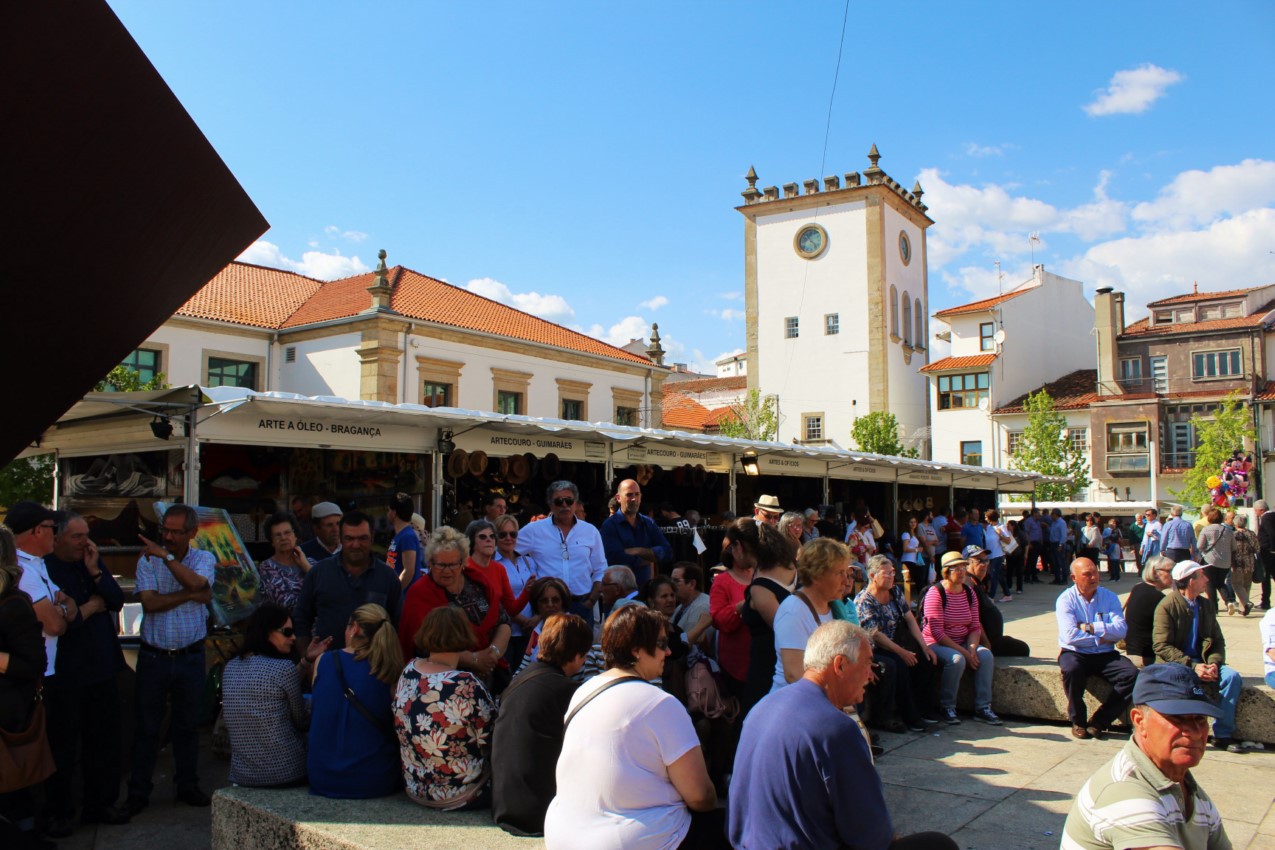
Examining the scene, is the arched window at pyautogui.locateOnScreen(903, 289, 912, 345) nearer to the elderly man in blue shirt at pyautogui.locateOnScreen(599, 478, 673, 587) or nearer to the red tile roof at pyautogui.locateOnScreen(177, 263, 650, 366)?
the red tile roof at pyautogui.locateOnScreen(177, 263, 650, 366)

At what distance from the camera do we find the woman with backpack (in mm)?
7184

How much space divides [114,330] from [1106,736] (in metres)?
6.48

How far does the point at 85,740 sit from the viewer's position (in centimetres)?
498

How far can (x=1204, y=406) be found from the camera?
4244 centimetres

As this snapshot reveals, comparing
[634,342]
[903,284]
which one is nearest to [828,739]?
[903,284]

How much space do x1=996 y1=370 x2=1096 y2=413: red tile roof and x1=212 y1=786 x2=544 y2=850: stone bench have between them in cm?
4360

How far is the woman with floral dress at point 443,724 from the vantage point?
13.9ft

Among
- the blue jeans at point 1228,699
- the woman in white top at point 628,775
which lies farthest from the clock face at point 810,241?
the woman in white top at point 628,775

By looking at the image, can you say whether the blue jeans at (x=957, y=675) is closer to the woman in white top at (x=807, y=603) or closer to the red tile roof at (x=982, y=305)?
the woman in white top at (x=807, y=603)

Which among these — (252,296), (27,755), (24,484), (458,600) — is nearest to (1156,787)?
(458,600)

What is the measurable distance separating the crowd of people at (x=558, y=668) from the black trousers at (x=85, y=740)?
0.01 m

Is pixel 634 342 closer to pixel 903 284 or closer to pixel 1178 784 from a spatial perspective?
pixel 903 284

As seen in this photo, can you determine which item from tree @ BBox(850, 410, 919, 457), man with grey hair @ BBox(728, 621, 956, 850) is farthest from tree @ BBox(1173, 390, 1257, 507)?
man with grey hair @ BBox(728, 621, 956, 850)

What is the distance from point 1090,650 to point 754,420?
4120 centimetres
